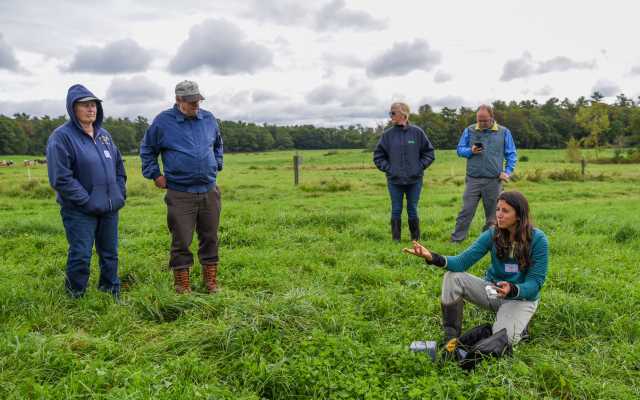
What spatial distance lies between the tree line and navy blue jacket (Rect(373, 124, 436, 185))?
4717 centimetres

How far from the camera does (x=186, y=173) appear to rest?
5520 mm

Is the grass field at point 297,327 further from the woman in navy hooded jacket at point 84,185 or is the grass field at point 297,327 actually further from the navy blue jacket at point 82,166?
the navy blue jacket at point 82,166

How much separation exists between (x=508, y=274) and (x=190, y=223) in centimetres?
342

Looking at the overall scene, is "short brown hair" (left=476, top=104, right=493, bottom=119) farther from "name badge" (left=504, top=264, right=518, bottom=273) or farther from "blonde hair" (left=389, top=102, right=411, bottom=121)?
"name badge" (left=504, top=264, right=518, bottom=273)

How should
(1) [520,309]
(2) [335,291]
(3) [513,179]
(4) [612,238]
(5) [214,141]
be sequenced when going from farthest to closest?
(3) [513,179], (4) [612,238], (5) [214,141], (2) [335,291], (1) [520,309]

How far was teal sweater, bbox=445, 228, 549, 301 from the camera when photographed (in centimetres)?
425

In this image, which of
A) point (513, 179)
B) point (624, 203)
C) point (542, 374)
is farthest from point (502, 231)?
point (513, 179)

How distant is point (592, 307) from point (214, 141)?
14.6 ft

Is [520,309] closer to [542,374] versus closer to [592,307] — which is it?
[542,374]

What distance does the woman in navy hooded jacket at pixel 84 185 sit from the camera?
4934 mm

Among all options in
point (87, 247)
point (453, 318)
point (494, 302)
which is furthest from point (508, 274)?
point (87, 247)

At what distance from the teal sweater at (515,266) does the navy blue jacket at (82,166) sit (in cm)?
354

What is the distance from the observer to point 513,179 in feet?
72.5

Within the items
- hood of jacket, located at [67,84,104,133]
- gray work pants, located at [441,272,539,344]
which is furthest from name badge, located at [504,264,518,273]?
hood of jacket, located at [67,84,104,133]
